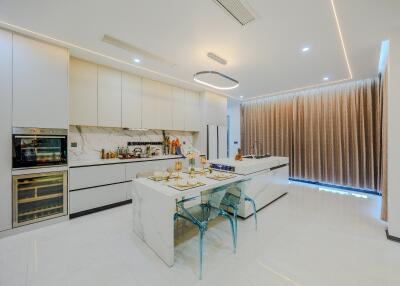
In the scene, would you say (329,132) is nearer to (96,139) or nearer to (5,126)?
(96,139)

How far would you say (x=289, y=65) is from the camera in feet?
11.1

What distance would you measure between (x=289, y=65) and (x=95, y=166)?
389 cm

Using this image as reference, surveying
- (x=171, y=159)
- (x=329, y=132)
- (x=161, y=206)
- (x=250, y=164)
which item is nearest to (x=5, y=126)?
(x=161, y=206)

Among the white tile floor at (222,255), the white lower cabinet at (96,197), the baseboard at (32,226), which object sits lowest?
the white tile floor at (222,255)

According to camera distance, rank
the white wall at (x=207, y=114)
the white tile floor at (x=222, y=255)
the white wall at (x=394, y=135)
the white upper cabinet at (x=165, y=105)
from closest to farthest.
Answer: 1. the white tile floor at (x=222, y=255)
2. the white wall at (x=394, y=135)
3. the white upper cabinet at (x=165, y=105)
4. the white wall at (x=207, y=114)

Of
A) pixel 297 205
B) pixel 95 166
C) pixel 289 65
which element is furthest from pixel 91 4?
pixel 297 205

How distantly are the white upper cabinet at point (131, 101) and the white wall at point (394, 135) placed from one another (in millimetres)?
4063

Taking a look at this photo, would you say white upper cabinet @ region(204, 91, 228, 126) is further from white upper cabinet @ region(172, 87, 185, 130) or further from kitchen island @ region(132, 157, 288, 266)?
kitchen island @ region(132, 157, 288, 266)

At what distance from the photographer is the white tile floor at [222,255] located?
1677 millimetres

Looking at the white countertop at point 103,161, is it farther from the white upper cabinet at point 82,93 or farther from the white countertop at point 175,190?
the white countertop at point 175,190

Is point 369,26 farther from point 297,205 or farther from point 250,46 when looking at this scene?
point 297,205

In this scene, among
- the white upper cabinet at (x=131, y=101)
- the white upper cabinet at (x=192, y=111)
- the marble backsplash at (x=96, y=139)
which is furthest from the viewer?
the white upper cabinet at (x=192, y=111)

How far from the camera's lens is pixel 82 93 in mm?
3182

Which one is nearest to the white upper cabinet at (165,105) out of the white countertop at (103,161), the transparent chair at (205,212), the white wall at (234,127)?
the white countertop at (103,161)
